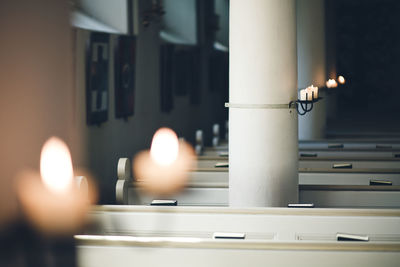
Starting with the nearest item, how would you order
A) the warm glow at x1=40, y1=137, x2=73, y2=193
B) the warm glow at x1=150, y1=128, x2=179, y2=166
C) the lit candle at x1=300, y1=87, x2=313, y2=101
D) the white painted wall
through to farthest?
the warm glow at x1=40, y1=137, x2=73, y2=193 → the lit candle at x1=300, y1=87, x2=313, y2=101 → the white painted wall → the warm glow at x1=150, y1=128, x2=179, y2=166

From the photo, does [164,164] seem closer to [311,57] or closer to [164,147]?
[164,147]

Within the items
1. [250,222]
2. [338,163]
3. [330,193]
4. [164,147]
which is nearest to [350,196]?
[330,193]

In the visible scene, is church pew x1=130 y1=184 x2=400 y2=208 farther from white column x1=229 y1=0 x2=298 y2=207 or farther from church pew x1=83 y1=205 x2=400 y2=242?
church pew x1=83 y1=205 x2=400 y2=242

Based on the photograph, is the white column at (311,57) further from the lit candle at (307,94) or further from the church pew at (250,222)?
the church pew at (250,222)

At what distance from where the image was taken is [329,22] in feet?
63.6

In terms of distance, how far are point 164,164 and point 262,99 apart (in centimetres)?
335

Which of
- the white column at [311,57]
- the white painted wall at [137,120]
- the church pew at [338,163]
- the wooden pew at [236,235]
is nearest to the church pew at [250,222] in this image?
the wooden pew at [236,235]

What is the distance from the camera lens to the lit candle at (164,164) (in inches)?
223

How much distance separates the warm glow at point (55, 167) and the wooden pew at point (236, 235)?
0.93 feet

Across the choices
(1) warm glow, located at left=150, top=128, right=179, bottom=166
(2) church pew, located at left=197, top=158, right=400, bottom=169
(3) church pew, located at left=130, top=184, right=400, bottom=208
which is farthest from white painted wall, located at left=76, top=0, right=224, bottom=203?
(3) church pew, located at left=130, top=184, right=400, bottom=208

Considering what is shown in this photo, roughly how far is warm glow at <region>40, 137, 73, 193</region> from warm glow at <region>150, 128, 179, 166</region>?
3202 mm

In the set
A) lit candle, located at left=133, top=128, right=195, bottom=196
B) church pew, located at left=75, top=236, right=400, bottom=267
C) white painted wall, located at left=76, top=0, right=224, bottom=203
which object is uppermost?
white painted wall, located at left=76, top=0, right=224, bottom=203

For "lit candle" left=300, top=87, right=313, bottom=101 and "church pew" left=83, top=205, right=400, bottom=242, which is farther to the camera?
"lit candle" left=300, top=87, right=313, bottom=101

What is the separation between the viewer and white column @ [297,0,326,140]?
10.6 metres
